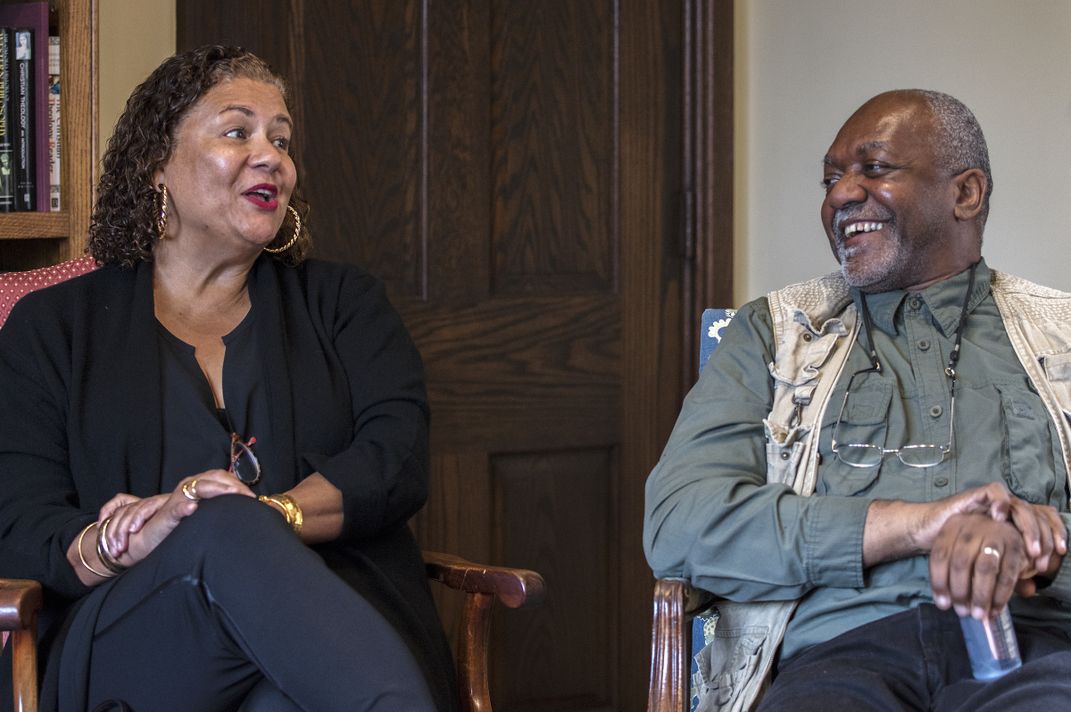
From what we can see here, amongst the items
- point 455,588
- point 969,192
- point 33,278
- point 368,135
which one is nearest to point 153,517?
point 455,588

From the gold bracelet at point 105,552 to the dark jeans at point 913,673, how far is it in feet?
2.85

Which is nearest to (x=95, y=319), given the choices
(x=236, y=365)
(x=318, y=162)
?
(x=236, y=365)

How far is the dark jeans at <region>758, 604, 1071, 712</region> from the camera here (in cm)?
161

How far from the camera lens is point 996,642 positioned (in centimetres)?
163

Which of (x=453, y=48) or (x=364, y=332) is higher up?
(x=453, y=48)

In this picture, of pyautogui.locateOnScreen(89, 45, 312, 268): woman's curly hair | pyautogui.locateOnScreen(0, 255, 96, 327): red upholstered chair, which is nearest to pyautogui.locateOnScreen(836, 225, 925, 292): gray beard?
pyautogui.locateOnScreen(89, 45, 312, 268): woman's curly hair

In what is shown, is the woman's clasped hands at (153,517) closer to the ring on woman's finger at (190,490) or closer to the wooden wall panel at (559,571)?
the ring on woman's finger at (190,490)

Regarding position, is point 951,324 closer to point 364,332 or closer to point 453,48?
point 364,332

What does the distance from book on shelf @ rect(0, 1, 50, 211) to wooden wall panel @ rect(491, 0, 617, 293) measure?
96cm

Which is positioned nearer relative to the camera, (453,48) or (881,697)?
(881,697)

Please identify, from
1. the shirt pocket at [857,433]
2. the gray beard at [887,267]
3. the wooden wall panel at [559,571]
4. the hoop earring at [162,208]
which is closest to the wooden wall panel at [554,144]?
the wooden wall panel at [559,571]

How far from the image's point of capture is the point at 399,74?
2793 millimetres

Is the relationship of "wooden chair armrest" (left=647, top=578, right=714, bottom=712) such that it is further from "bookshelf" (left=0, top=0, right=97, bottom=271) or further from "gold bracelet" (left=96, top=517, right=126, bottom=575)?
"bookshelf" (left=0, top=0, right=97, bottom=271)

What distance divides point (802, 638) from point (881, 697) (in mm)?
208
